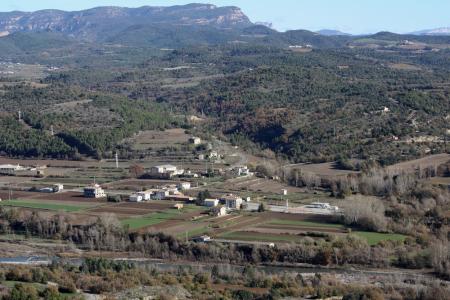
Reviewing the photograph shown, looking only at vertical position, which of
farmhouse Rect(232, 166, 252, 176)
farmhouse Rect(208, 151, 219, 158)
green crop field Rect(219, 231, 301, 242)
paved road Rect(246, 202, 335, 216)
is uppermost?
green crop field Rect(219, 231, 301, 242)

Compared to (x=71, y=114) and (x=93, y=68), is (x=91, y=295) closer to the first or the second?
(x=71, y=114)

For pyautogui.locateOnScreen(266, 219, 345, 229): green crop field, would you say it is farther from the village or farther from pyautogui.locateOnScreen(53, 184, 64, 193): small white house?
pyautogui.locateOnScreen(53, 184, 64, 193): small white house

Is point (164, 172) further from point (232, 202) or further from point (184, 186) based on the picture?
point (232, 202)

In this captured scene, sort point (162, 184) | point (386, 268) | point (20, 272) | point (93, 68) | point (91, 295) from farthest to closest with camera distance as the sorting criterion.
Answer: point (93, 68) < point (162, 184) < point (386, 268) < point (20, 272) < point (91, 295)

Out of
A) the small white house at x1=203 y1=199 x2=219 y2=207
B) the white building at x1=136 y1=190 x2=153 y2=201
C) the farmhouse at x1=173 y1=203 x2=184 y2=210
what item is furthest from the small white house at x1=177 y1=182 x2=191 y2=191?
the farmhouse at x1=173 y1=203 x2=184 y2=210

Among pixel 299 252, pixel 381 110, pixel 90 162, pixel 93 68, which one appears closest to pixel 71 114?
pixel 90 162

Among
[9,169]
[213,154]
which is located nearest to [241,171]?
[213,154]
